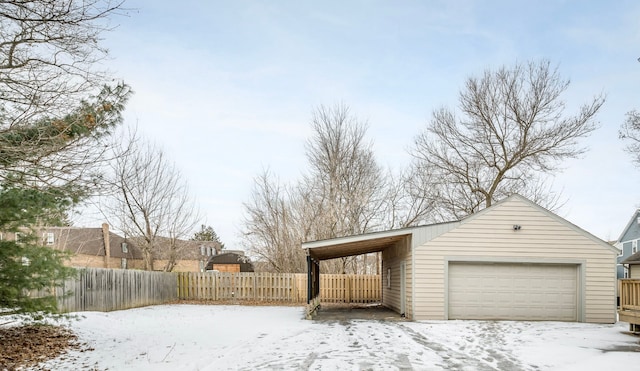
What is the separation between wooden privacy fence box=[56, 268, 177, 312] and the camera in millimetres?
13070

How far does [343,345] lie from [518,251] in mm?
7307

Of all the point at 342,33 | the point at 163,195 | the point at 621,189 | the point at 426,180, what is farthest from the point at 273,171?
the point at 621,189

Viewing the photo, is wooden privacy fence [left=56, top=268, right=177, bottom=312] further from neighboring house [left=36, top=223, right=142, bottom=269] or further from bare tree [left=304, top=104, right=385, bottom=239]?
neighboring house [left=36, top=223, right=142, bottom=269]

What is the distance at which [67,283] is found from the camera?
1277 centimetres

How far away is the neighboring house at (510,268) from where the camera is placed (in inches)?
556

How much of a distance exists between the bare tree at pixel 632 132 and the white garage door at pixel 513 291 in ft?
22.9

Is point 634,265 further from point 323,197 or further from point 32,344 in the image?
point 32,344

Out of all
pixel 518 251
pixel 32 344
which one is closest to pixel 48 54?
pixel 32 344

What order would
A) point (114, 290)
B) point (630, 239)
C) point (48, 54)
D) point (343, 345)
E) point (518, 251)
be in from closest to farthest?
point (48, 54), point (343, 345), point (518, 251), point (114, 290), point (630, 239)

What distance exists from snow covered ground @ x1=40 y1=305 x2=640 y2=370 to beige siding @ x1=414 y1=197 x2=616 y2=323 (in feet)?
3.41

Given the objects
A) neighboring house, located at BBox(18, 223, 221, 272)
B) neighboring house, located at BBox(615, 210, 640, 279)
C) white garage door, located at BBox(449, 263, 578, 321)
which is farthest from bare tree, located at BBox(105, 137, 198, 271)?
neighboring house, located at BBox(615, 210, 640, 279)

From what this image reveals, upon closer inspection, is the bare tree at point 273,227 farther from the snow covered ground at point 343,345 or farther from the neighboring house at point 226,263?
the neighboring house at point 226,263

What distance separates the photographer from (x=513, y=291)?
46.7 ft

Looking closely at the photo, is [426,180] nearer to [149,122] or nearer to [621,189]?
[621,189]
